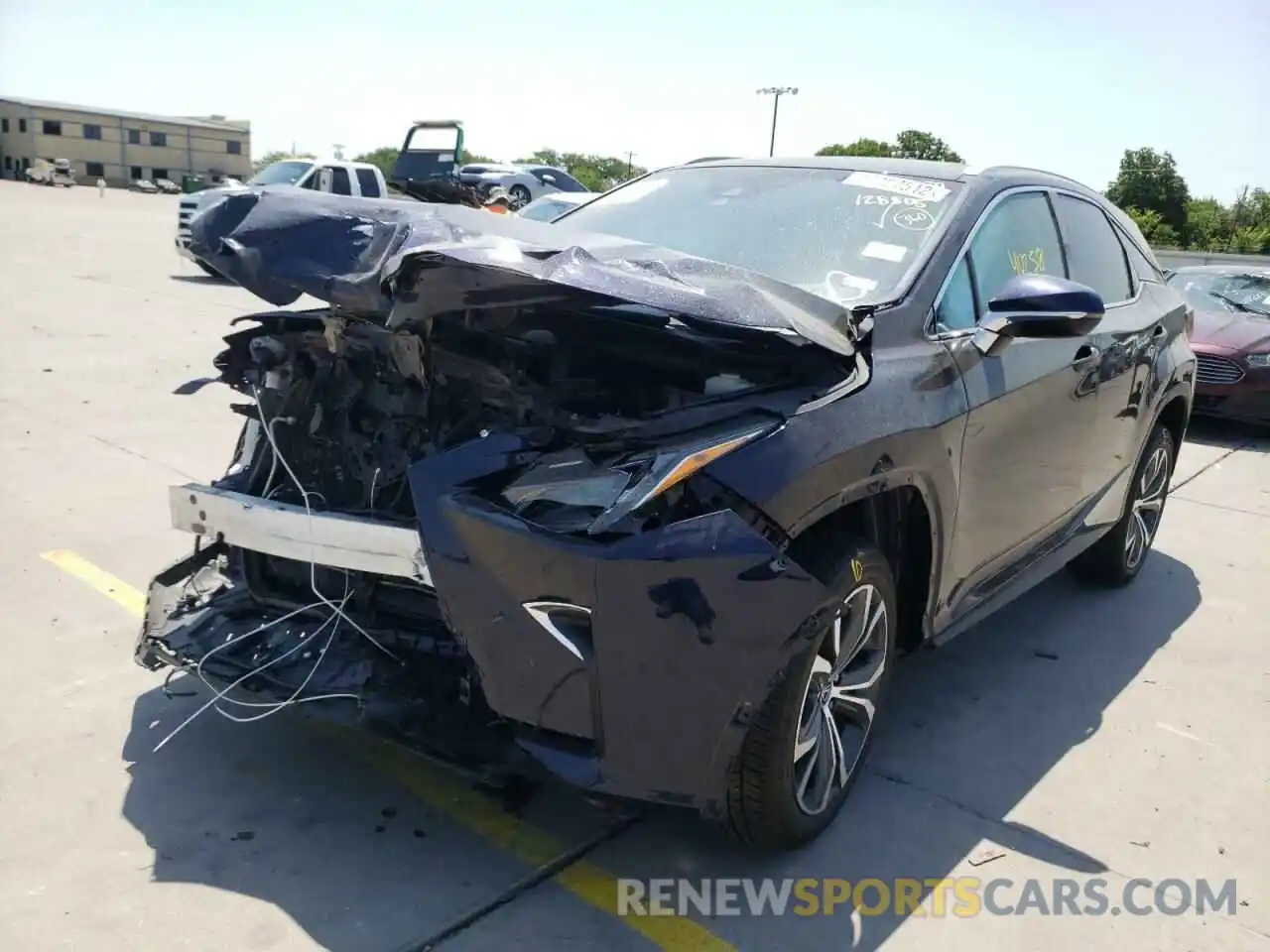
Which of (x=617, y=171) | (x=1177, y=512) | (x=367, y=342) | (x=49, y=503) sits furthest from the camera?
(x=617, y=171)

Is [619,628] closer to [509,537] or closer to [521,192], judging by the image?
[509,537]

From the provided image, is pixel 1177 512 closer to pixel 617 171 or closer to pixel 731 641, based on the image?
pixel 731 641

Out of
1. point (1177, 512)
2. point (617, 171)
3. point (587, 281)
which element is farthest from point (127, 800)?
point (617, 171)

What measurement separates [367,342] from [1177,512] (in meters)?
5.85

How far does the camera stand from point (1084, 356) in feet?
13.3

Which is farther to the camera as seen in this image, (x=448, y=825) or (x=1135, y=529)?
(x=1135, y=529)

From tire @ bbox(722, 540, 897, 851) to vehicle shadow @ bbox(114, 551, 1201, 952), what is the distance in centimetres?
17

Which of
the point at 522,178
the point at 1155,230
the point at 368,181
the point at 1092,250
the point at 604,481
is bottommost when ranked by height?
the point at 604,481

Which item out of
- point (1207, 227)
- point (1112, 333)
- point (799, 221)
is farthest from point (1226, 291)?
point (1207, 227)

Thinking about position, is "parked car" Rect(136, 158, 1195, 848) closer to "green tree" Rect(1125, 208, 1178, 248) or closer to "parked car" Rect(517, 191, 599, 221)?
"parked car" Rect(517, 191, 599, 221)

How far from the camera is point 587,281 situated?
8.41ft

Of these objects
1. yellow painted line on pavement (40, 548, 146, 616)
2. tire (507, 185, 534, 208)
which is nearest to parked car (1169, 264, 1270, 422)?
yellow painted line on pavement (40, 548, 146, 616)

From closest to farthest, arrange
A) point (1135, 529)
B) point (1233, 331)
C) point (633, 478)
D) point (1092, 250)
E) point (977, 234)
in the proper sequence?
1. point (633, 478)
2. point (977, 234)
3. point (1092, 250)
4. point (1135, 529)
5. point (1233, 331)

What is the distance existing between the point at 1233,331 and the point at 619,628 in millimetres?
9146
